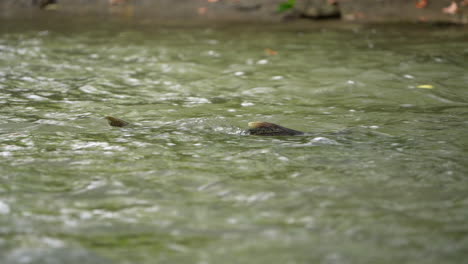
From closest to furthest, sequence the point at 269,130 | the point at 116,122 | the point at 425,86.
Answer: the point at 269,130
the point at 116,122
the point at 425,86

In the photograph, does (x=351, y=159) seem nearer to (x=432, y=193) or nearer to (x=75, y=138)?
(x=432, y=193)

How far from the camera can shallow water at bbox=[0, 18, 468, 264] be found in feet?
7.83

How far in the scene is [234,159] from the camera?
3.48 metres

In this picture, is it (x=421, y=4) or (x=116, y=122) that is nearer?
(x=116, y=122)

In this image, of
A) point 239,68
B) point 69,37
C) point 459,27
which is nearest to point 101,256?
point 239,68

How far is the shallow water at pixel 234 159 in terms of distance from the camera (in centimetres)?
239

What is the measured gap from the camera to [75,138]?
3992 mm

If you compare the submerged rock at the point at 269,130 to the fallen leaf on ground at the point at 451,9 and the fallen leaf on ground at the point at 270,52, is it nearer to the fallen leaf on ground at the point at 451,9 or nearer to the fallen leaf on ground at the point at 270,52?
the fallen leaf on ground at the point at 270,52

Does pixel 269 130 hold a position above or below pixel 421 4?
below

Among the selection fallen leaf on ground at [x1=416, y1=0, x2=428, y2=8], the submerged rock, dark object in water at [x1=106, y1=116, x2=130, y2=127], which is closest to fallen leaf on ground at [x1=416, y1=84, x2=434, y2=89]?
the submerged rock

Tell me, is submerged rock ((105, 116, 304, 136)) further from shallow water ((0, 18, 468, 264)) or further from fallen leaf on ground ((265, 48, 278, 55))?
fallen leaf on ground ((265, 48, 278, 55))

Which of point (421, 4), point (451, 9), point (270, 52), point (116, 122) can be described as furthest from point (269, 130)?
point (421, 4)

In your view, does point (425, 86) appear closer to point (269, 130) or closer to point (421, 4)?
point (269, 130)

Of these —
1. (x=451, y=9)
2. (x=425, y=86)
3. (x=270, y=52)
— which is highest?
(x=451, y=9)
